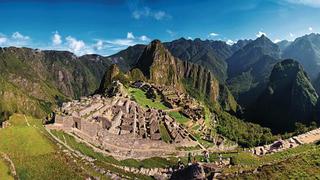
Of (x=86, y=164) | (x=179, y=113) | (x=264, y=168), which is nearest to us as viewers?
(x=264, y=168)

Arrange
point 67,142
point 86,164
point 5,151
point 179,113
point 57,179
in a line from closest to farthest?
point 57,179, point 5,151, point 86,164, point 67,142, point 179,113

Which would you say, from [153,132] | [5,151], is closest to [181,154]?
[153,132]

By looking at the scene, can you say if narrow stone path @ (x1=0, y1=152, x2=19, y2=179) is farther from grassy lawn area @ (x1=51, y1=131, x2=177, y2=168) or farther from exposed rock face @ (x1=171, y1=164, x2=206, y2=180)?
exposed rock face @ (x1=171, y1=164, x2=206, y2=180)

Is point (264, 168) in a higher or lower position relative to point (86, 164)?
higher

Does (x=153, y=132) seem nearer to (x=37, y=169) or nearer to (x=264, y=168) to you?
(x=37, y=169)

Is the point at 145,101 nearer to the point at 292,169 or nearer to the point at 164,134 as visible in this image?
the point at 164,134

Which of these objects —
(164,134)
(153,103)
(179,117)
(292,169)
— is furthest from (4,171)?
(153,103)

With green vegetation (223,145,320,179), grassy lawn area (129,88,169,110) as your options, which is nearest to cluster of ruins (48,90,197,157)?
grassy lawn area (129,88,169,110)
